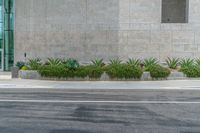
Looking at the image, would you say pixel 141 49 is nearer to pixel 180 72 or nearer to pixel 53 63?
pixel 180 72

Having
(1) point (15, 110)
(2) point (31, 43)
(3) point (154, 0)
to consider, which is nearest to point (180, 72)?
(3) point (154, 0)

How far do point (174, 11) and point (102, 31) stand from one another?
7.76 m

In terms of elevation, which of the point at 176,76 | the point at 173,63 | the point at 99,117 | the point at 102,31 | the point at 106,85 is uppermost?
the point at 102,31

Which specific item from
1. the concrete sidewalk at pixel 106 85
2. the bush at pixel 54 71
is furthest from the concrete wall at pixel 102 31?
the concrete sidewalk at pixel 106 85

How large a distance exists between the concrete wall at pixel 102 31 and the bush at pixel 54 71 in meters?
6.14

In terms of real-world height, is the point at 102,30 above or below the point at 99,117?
above

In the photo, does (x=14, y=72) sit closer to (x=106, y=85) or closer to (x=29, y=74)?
(x=29, y=74)

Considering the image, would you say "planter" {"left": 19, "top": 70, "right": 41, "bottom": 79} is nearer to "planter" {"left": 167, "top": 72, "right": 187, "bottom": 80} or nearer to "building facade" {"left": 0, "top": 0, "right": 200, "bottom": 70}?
"building facade" {"left": 0, "top": 0, "right": 200, "bottom": 70}

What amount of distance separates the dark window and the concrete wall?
2.72m

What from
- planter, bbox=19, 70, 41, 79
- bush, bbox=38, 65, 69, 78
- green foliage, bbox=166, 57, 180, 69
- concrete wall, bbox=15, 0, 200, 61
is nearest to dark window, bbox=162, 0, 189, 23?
concrete wall, bbox=15, 0, 200, 61

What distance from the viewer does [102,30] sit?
3042cm

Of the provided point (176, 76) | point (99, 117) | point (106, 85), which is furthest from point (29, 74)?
point (99, 117)

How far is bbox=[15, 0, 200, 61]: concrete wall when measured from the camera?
2961cm

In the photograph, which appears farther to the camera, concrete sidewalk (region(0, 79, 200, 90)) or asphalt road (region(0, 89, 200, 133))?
concrete sidewalk (region(0, 79, 200, 90))
